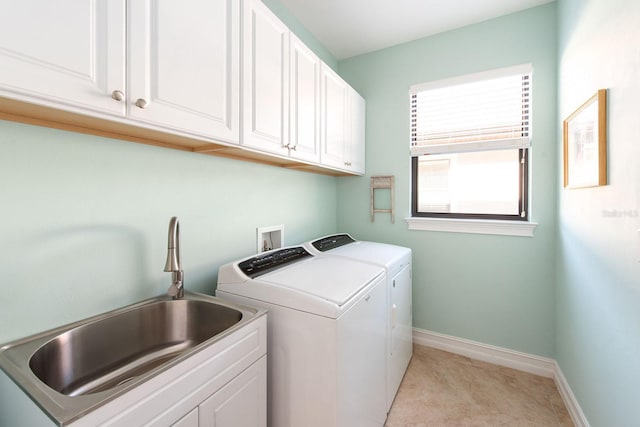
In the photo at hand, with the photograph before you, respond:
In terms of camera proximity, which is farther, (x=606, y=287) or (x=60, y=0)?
(x=606, y=287)

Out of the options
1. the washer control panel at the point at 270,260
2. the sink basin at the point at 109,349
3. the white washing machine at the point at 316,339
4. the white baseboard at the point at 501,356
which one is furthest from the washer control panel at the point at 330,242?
the white baseboard at the point at 501,356

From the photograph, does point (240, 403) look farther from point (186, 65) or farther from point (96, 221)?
point (186, 65)

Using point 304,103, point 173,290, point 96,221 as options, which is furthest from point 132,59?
point 304,103

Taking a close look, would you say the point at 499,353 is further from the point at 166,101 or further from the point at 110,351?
the point at 166,101

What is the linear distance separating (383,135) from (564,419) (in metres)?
2.38

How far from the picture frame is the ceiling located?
1.07 meters

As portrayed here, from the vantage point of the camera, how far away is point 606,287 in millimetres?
1268

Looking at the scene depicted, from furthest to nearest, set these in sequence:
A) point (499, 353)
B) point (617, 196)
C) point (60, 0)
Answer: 1. point (499, 353)
2. point (617, 196)
3. point (60, 0)

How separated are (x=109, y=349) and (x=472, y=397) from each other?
84.5 inches

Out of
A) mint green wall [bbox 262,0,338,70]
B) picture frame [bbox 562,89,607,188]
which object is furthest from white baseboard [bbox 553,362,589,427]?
mint green wall [bbox 262,0,338,70]

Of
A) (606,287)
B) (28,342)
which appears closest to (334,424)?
(28,342)

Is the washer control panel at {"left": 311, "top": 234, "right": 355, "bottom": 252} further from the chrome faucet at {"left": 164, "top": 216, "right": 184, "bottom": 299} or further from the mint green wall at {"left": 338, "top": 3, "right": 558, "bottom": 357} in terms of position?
the chrome faucet at {"left": 164, "top": 216, "right": 184, "bottom": 299}

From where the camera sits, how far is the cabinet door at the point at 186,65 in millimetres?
880

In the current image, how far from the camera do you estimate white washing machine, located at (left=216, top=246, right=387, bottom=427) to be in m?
1.13
